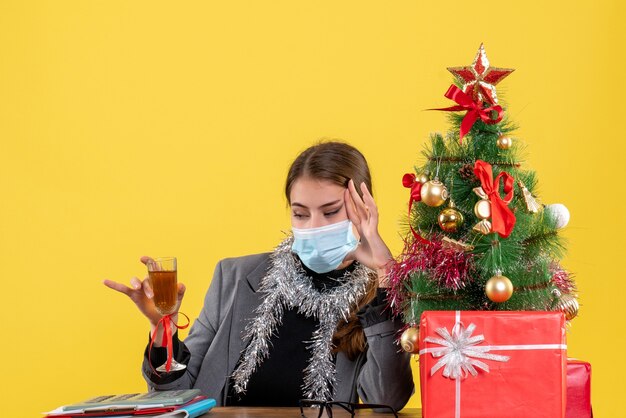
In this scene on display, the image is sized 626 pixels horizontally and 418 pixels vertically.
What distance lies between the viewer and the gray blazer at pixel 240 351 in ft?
7.98

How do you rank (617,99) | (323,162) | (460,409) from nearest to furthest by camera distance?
(460,409)
(323,162)
(617,99)

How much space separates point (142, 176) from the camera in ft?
12.4

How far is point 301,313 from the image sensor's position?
2867mm

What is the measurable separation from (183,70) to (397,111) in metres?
0.94

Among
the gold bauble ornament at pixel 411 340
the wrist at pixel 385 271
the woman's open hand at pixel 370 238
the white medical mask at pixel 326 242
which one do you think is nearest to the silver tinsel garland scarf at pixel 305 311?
the white medical mask at pixel 326 242

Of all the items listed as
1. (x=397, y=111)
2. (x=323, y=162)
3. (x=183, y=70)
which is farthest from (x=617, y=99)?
(x=183, y=70)

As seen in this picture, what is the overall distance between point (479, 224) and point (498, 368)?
0.29 meters

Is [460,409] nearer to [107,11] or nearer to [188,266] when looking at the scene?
[188,266]

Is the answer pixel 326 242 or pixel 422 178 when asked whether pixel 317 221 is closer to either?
pixel 326 242

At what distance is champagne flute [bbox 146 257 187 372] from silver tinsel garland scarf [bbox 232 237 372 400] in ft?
2.09

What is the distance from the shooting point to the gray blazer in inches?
95.7

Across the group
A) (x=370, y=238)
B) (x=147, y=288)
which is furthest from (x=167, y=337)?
(x=370, y=238)

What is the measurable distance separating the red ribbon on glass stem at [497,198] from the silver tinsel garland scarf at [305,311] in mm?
1054

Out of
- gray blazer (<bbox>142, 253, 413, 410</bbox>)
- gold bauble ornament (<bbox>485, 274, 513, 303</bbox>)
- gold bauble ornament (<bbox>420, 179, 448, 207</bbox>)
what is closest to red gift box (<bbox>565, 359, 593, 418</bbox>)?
gold bauble ornament (<bbox>485, 274, 513, 303</bbox>)
